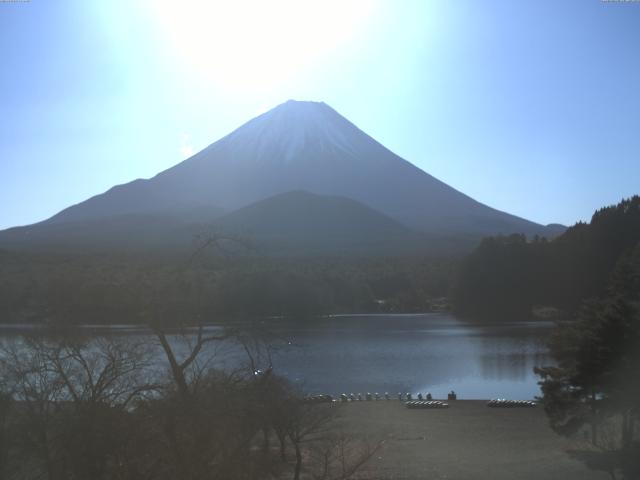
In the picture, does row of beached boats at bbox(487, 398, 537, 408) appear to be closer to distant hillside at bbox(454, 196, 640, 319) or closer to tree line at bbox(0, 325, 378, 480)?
tree line at bbox(0, 325, 378, 480)

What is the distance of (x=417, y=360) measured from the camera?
1040 inches

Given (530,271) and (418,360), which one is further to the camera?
(530,271)

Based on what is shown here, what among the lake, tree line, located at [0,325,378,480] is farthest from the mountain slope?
tree line, located at [0,325,378,480]

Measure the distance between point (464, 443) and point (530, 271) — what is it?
3903cm

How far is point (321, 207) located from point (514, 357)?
60.8 meters

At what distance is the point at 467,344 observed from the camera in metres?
31.3

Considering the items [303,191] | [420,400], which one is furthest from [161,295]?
[303,191]

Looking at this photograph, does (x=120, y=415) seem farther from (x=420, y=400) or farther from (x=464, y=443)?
(x=420, y=400)

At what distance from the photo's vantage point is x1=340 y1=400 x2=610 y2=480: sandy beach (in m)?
10.5

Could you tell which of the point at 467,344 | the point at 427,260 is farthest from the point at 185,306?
the point at 427,260

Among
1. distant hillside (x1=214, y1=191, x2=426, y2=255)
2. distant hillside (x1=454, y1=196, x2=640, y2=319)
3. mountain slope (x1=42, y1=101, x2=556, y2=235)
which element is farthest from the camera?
mountain slope (x1=42, y1=101, x2=556, y2=235)

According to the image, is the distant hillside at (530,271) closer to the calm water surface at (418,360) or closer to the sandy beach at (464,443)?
the calm water surface at (418,360)

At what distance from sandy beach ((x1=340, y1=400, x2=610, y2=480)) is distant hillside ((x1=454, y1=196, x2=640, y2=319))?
104 feet

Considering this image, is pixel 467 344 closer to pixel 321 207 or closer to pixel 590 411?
pixel 590 411
